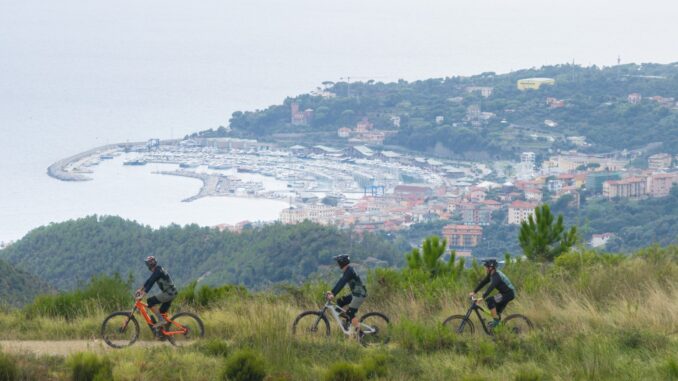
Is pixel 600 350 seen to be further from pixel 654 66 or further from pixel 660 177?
pixel 654 66

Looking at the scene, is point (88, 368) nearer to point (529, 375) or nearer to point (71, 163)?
point (529, 375)

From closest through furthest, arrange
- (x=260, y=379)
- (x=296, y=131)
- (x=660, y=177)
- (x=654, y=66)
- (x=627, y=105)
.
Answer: (x=260, y=379) < (x=660, y=177) < (x=627, y=105) < (x=296, y=131) < (x=654, y=66)

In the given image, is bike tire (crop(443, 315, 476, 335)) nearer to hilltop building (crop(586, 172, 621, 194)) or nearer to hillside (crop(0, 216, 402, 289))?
hillside (crop(0, 216, 402, 289))

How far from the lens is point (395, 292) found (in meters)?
9.51

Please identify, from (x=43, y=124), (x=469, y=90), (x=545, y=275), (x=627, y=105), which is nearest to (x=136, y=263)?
(x=545, y=275)

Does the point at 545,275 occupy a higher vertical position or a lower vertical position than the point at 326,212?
higher

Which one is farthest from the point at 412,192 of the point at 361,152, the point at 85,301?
the point at 85,301

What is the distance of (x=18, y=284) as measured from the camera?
20.3 meters

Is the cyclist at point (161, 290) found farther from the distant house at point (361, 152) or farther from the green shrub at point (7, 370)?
the distant house at point (361, 152)

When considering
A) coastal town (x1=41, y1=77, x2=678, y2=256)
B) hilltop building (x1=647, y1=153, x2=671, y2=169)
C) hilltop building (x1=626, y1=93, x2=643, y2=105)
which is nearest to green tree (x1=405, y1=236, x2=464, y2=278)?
coastal town (x1=41, y1=77, x2=678, y2=256)

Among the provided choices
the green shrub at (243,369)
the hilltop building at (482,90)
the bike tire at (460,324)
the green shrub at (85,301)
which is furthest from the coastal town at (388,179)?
the green shrub at (243,369)

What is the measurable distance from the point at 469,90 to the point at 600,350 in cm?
9881

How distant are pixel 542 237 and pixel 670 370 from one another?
6913 mm

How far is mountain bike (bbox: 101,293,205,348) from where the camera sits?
7.70m
